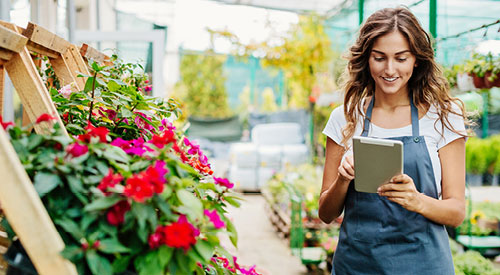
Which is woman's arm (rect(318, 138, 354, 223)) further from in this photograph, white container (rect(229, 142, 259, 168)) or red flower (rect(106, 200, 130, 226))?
white container (rect(229, 142, 259, 168))

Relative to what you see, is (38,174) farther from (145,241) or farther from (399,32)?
(399,32)

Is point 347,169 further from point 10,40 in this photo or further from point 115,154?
point 10,40

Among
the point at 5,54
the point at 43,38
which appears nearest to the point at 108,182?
the point at 5,54

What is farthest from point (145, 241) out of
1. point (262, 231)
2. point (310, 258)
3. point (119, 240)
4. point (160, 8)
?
point (160, 8)

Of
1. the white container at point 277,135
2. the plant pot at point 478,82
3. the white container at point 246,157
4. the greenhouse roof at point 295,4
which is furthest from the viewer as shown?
the white container at point 277,135

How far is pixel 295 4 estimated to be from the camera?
31.0 feet

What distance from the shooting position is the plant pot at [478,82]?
296cm

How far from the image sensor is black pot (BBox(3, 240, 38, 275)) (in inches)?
31.0

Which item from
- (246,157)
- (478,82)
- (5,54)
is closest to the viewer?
(5,54)

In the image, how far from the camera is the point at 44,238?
0.72 m

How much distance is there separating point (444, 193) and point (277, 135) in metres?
7.79

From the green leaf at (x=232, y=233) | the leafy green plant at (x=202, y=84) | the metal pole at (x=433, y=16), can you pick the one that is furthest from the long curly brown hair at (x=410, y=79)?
the leafy green plant at (x=202, y=84)

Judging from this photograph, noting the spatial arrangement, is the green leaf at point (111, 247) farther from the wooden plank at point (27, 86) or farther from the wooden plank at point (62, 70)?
the wooden plank at point (62, 70)

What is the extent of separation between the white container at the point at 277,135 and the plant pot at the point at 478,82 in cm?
619
